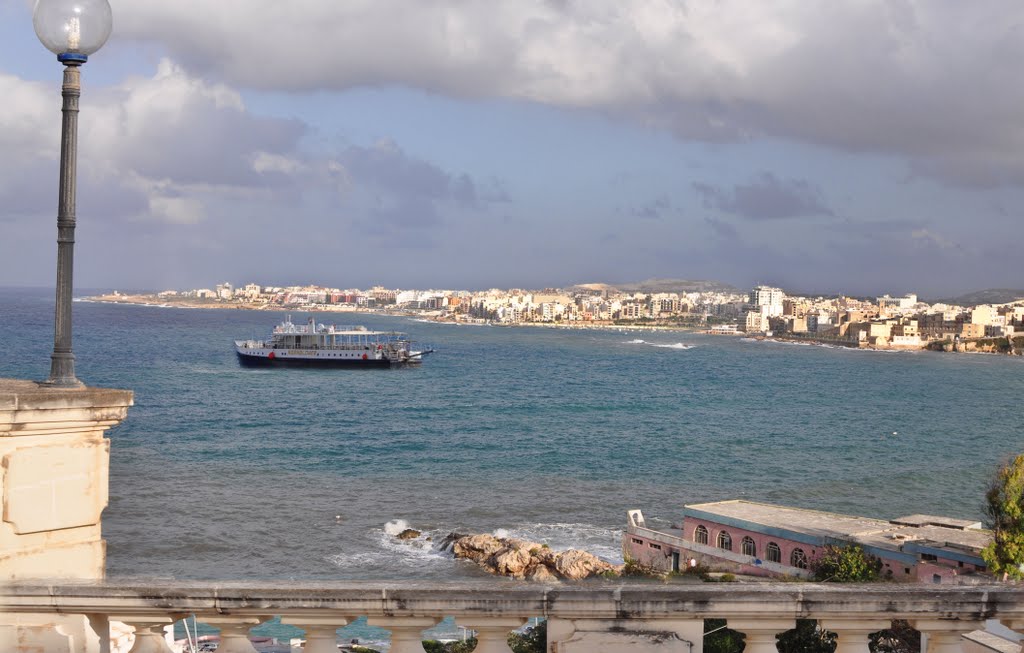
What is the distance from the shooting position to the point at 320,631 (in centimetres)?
274

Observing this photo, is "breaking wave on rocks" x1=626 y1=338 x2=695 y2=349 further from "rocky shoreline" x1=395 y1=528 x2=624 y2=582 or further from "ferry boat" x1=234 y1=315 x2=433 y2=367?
"rocky shoreline" x1=395 y1=528 x2=624 y2=582

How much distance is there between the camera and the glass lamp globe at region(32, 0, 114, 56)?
368cm

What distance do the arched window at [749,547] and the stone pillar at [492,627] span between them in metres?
19.6

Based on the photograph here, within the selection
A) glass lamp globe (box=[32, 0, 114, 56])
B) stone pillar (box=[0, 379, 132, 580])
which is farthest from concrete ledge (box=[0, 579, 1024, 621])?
glass lamp globe (box=[32, 0, 114, 56])

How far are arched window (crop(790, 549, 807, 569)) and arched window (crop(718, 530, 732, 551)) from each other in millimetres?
1632

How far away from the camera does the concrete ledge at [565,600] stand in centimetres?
262

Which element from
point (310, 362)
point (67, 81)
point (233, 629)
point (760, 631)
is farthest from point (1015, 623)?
point (310, 362)

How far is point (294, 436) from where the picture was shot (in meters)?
44.6

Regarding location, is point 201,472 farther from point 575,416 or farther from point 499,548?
point 575,416

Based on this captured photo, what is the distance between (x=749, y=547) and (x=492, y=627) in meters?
19.7

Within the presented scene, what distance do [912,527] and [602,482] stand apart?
14649 mm

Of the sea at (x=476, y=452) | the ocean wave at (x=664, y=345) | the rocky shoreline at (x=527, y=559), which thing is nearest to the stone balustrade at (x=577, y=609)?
the rocky shoreline at (x=527, y=559)

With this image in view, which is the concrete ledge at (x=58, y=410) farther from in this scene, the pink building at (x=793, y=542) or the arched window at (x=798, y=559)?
the arched window at (x=798, y=559)

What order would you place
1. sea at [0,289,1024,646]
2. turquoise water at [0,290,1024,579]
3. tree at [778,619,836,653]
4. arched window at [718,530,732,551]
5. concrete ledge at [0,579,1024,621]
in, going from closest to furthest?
concrete ledge at [0,579,1024,621] → tree at [778,619,836,653] → arched window at [718,530,732,551] → sea at [0,289,1024,646] → turquoise water at [0,290,1024,579]
